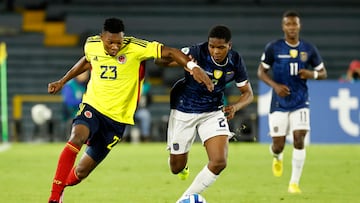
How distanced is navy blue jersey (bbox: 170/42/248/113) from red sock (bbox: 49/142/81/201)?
1741 mm

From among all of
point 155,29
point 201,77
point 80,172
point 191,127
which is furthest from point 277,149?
point 155,29

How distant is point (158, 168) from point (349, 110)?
8206 millimetres

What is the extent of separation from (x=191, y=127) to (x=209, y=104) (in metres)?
0.38

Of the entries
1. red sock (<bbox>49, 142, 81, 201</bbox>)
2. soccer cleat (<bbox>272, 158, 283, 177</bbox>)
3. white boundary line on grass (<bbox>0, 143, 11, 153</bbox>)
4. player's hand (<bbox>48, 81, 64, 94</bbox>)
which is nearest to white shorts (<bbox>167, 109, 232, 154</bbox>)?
player's hand (<bbox>48, 81, 64, 94</bbox>)

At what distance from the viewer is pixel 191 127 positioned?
36.9 feet

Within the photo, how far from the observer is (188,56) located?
10.4m

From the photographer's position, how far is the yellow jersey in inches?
408

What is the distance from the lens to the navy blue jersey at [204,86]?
426 inches

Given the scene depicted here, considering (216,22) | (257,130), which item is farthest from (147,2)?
(257,130)

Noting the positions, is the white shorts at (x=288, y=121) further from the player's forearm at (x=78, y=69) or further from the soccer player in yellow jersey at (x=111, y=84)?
the player's forearm at (x=78, y=69)

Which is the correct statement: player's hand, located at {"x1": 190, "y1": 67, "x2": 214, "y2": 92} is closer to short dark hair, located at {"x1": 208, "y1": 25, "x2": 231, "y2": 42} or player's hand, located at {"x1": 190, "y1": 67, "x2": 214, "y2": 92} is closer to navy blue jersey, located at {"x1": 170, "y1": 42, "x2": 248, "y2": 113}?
short dark hair, located at {"x1": 208, "y1": 25, "x2": 231, "y2": 42}

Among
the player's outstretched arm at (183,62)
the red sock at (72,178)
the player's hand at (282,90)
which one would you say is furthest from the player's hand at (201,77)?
the player's hand at (282,90)

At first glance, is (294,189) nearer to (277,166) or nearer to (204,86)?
(277,166)

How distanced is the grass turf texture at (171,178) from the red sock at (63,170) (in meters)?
1.86
